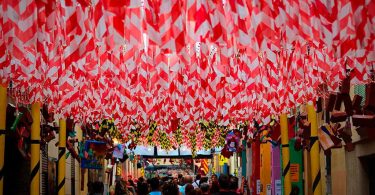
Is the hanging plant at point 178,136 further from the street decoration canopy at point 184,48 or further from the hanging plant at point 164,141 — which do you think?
the street decoration canopy at point 184,48

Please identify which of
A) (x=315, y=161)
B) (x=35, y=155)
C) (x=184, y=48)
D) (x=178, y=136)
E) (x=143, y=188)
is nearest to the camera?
(x=184, y=48)

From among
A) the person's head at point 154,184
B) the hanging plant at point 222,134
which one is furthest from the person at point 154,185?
the hanging plant at point 222,134

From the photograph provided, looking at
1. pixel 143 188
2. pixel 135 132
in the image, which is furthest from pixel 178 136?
pixel 143 188

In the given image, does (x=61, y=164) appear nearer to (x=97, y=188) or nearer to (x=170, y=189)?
(x=97, y=188)

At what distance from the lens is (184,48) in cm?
550

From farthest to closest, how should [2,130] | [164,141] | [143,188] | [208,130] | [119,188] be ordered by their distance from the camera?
[164,141]
[208,130]
[119,188]
[143,188]
[2,130]

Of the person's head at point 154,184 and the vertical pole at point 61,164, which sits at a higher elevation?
the vertical pole at point 61,164

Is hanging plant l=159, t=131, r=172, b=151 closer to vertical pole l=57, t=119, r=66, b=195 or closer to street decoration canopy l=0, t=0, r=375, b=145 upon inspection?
street decoration canopy l=0, t=0, r=375, b=145

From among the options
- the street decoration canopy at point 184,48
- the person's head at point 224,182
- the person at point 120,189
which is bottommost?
the person at point 120,189

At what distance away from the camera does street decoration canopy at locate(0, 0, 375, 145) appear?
208 inches

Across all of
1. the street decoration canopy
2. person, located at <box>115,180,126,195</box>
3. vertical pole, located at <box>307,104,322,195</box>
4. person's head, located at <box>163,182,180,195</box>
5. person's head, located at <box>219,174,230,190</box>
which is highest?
the street decoration canopy

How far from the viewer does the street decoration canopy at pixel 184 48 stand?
5.28m

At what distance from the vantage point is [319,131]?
859cm

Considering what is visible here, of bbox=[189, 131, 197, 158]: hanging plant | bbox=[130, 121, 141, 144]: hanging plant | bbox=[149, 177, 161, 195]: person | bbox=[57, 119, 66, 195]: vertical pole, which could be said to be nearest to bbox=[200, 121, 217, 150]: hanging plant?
bbox=[189, 131, 197, 158]: hanging plant
